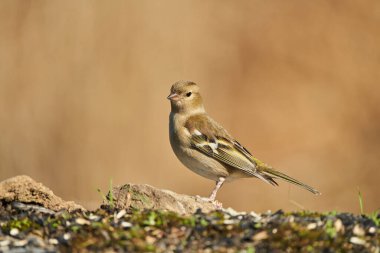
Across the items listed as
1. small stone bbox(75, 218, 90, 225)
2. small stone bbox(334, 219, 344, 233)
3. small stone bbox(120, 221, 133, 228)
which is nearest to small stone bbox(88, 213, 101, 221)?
small stone bbox(75, 218, 90, 225)

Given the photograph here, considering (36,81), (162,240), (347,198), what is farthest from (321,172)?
(162,240)

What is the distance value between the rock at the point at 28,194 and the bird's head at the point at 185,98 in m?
3.15

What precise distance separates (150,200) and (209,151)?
2.44 meters

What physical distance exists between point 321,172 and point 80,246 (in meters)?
10.8

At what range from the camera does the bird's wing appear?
9.84 m

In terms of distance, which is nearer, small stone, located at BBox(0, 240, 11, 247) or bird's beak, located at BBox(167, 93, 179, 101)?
small stone, located at BBox(0, 240, 11, 247)

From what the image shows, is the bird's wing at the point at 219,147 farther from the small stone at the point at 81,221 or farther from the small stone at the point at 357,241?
the small stone at the point at 357,241

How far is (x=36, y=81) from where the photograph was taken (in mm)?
14898

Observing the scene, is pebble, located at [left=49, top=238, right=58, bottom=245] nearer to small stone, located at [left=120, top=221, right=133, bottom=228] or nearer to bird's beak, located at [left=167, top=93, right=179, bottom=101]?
small stone, located at [left=120, top=221, right=133, bottom=228]

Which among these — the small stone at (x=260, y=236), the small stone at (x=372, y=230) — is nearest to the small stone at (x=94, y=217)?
the small stone at (x=260, y=236)

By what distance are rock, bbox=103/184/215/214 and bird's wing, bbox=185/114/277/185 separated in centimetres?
219

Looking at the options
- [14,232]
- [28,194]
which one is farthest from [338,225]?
[28,194]

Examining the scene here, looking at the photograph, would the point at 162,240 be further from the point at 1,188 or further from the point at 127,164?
the point at 127,164

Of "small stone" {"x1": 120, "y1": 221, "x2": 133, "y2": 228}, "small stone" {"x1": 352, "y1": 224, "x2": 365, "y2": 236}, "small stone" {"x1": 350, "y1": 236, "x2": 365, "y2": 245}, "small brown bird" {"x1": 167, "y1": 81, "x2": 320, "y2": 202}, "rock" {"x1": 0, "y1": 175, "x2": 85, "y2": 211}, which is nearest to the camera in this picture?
"small stone" {"x1": 350, "y1": 236, "x2": 365, "y2": 245}
